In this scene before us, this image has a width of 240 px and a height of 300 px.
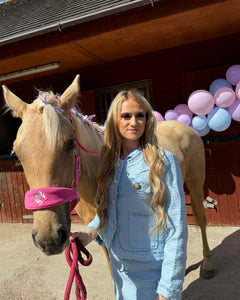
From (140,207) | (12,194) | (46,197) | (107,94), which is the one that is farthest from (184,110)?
(12,194)

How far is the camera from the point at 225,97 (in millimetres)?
2914

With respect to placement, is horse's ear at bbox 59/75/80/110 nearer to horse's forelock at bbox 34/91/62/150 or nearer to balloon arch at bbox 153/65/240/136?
horse's forelock at bbox 34/91/62/150

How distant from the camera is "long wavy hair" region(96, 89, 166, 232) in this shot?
104cm

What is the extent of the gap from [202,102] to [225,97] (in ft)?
0.94

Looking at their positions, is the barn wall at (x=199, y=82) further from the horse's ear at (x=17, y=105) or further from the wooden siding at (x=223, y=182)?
the horse's ear at (x=17, y=105)

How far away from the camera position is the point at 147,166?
1.09 meters

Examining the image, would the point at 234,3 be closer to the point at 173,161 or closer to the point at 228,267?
the point at 173,161

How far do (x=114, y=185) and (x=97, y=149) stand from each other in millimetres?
625

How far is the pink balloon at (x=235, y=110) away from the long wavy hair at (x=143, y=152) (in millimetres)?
2196

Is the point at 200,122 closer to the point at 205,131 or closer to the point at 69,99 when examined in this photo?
the point at 205,131

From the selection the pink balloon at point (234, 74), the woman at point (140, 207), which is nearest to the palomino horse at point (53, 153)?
the woman at point (140, 207)

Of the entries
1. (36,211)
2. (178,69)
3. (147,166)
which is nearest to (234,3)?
(178,69)

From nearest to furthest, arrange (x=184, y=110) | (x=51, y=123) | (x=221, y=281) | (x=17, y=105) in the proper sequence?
(x=51, y=123) < (x=17, y=105) < (x=221, y=281) < (x=184, y=110)

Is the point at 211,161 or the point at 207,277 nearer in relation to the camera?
the point at 207,277
